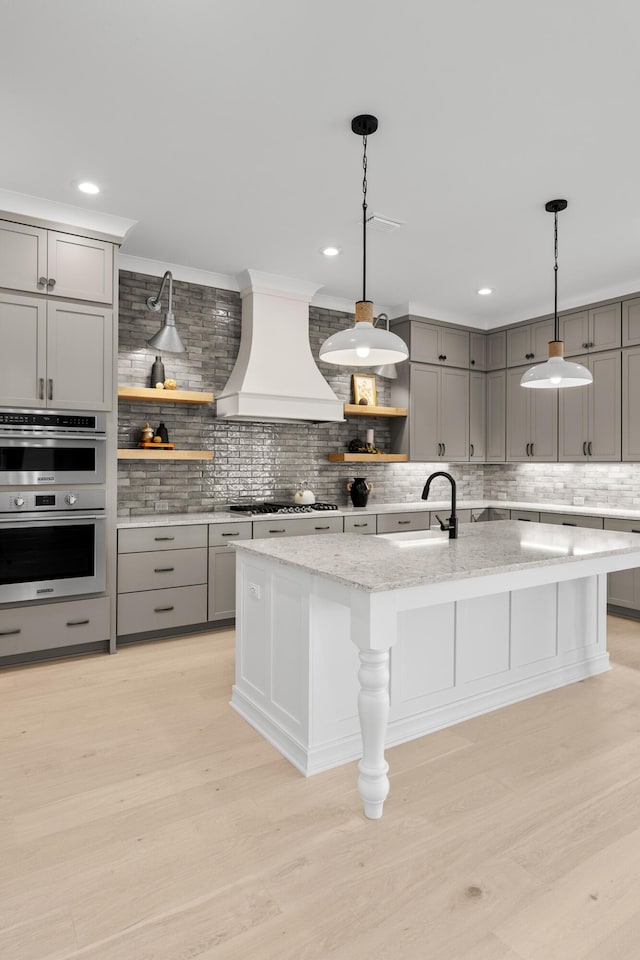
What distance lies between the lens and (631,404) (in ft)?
16.6

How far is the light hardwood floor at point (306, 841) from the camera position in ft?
5.15

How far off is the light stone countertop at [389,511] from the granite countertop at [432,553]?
58.5 inches

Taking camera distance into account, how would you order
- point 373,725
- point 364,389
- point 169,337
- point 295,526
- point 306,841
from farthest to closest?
point 364,389, point 295,526, point 169,337, point 373,725, point 306,841

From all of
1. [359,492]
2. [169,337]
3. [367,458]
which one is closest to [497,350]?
[367,458]

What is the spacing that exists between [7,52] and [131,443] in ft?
9.02

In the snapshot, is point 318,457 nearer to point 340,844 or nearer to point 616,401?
point 616,401

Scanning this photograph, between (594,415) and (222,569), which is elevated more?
(594,415)

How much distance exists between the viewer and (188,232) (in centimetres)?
402

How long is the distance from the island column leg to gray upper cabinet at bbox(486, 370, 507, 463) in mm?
4633

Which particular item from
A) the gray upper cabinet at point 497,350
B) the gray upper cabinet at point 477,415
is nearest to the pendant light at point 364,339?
the gray upper cabinet at point 477,415

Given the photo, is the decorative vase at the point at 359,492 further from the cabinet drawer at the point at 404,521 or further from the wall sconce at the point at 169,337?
the wall sconce at the point at 169,337

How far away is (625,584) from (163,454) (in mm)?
3935

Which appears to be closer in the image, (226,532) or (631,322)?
(226,532)

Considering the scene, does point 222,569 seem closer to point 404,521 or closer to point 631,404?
point 404,521
